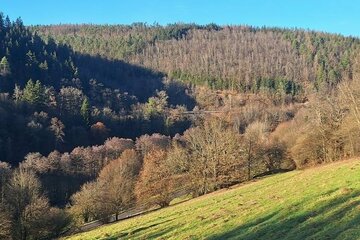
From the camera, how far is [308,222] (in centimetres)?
1786

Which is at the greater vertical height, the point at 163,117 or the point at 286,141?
the point at 163,117

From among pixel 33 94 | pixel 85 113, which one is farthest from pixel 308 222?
pixel 85 113

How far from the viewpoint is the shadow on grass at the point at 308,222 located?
52.3 ft

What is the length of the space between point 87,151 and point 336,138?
74.0 meters

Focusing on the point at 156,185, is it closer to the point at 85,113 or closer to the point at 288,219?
the point at 288,219

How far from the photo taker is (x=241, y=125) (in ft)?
559

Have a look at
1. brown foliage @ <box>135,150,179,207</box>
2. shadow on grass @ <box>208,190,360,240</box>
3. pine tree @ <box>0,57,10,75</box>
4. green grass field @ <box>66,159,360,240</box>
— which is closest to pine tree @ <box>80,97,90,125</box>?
pine tree @ <box>0,57,10,75</box>

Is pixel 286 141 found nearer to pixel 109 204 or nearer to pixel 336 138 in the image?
pixel 336 138

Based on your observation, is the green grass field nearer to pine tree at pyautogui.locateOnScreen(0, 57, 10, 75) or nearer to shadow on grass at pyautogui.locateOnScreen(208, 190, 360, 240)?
shadow on grass at pyautogui.locateOnScreen(208, 190, 360, 240)

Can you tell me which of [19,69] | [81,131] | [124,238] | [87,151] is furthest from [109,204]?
[19,69]

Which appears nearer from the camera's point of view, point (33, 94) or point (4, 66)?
point (33, 94)

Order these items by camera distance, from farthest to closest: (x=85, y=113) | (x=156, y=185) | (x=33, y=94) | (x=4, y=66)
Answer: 1. (x=4, y=66)
2. (x=85, y=113)
3. (x=33, y=94)
4. (x=156, y=185)

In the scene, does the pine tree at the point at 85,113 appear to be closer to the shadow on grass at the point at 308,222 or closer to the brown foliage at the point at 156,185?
the brown foliage at the point at 156,185

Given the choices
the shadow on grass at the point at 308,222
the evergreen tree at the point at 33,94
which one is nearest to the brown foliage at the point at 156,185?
the shadow on grass at the point at 308,222
